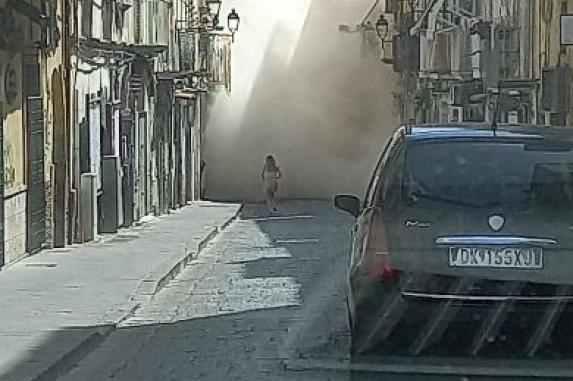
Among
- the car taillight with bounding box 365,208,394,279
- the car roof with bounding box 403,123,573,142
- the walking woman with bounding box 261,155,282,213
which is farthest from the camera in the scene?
the walking woman with bounding box 261,155,282,213

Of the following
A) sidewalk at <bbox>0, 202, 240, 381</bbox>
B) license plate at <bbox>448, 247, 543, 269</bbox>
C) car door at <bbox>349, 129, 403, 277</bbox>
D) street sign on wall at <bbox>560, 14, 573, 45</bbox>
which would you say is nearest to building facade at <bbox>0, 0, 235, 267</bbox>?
sidewalk at <bbox>0, 202, 240, 381</bbox>

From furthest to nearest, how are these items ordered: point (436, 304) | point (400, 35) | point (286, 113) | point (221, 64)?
point (286, 113)
point (400, 35)
point (221, 64)
point (436, 304)

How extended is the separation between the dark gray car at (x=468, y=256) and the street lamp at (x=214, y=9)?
2870cm

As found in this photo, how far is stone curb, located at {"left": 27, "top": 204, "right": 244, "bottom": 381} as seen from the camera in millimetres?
10642

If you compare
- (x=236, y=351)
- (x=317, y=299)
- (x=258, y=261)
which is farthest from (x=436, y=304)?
(x=258, y=261)

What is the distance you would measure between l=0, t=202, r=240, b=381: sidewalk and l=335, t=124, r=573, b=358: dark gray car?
8.29 feet

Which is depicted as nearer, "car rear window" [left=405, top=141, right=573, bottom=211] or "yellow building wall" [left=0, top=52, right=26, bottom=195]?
"car rear window" [left=405, top=141, right=573, bottom=211]

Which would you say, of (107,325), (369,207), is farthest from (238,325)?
(369,207)

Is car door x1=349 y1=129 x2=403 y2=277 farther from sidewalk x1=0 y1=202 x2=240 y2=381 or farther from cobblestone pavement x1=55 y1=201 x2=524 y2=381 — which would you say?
sidewalk x1=0 y1=202 x2=240 y2=381

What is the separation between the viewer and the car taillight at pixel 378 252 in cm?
934

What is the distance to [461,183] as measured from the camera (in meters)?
9.58

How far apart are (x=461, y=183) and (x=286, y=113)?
129 feet

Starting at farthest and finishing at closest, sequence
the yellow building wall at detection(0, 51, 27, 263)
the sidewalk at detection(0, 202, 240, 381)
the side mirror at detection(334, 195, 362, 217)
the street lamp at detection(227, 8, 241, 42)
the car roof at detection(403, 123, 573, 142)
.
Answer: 1. the street lamp at detection(227, 8, 241, 42)
2. the yellow building wall at detection(0, 51, 27, 263)
3. the side mirror at detection(334, 195, 362, 217)
4. the sidewalk at detection(0, 202, 240, 381)
5. the car roof at detection(403, 123, 573, 142)

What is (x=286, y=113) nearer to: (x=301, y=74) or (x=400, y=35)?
(x=301, y=74)
